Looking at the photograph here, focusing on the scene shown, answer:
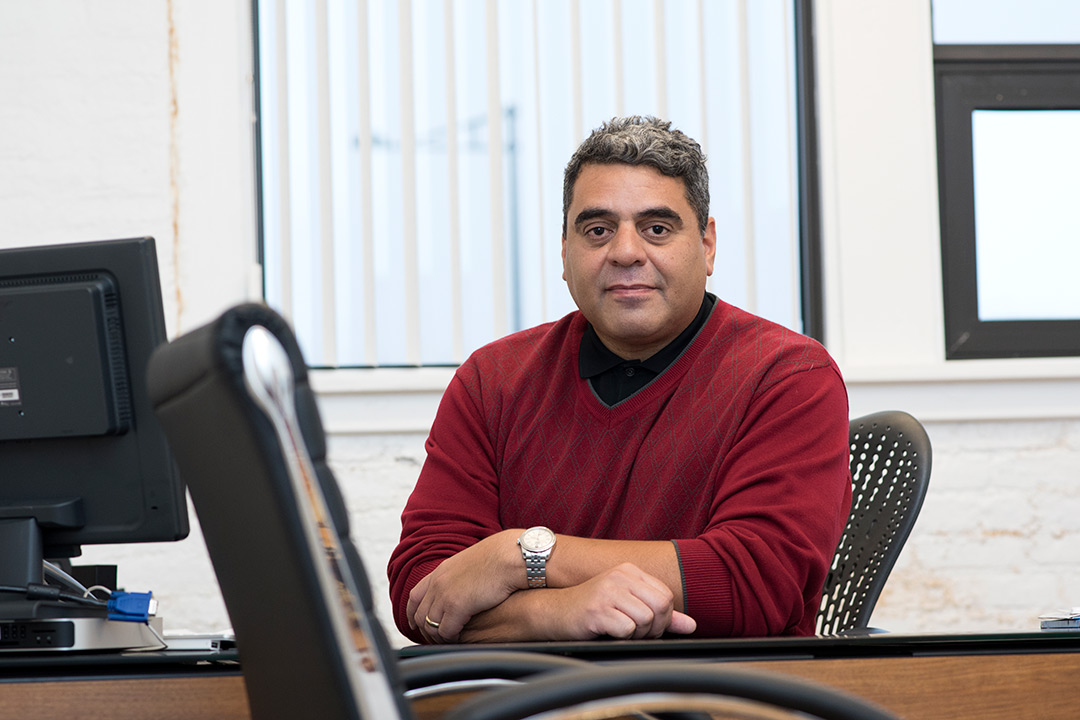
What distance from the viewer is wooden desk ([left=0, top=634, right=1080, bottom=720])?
3.39 ft

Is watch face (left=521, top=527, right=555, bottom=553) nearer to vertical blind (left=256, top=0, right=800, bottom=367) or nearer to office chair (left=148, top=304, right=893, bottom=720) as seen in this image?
office chair (left=148, top=304, right=893, bottom=720)

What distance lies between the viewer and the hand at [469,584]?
1.36m

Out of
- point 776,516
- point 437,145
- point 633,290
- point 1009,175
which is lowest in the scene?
point 776,516

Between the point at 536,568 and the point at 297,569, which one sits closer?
the point at 297,569

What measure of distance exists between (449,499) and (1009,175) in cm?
192

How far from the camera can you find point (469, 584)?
1.37 m

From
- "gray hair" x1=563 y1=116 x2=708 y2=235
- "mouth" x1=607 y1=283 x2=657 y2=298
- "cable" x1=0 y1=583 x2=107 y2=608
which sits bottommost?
"cable" x1=0 y1=583 x2=107 y2=608

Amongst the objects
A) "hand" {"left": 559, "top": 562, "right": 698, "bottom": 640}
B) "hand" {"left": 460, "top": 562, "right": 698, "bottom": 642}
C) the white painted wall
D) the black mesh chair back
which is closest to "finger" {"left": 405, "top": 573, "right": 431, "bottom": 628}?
"hand" {"left": 460, "top": 562, "right": 698, "bottom": 642}

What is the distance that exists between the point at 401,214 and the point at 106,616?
163cm

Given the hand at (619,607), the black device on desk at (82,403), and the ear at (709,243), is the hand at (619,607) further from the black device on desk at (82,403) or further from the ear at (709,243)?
the ear at (709,243)

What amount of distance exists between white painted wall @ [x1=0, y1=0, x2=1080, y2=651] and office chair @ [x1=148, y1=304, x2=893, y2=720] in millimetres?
1968

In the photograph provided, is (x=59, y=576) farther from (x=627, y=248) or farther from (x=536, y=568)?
(x=627, y=248)

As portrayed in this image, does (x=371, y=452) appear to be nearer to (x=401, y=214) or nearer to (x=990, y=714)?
(x=401, y=214)

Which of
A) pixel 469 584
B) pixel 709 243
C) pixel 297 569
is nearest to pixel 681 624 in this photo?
pixel 469 584
